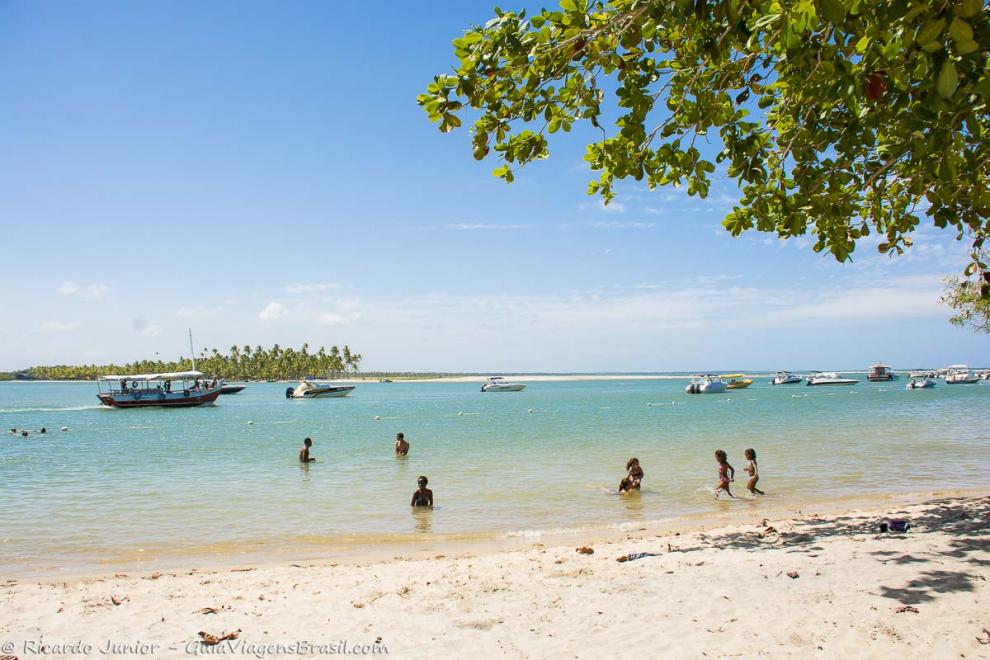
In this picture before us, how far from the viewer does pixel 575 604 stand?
20.7 ft

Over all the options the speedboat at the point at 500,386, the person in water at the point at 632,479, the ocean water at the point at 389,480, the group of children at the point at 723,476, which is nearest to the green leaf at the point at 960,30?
the ocean water at the point at 389,480

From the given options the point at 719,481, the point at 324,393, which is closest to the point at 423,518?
the point at 719,481

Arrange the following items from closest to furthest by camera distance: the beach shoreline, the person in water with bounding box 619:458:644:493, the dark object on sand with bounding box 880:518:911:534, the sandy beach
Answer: the sandy beach → the dark object on sand with bounding box 880:518:911:534 → the beach shoreline → the person in water with bounding box 619:458:644:493

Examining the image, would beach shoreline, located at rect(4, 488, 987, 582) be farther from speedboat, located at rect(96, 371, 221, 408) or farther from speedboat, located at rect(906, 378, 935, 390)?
speedboat, located at rect(906, 378, 935, 390)

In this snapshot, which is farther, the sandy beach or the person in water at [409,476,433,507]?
the person in water at [409,476,433,507]

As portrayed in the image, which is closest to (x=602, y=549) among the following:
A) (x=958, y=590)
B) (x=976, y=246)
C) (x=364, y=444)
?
(x=958, y=590)

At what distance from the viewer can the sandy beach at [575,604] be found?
17.2ft

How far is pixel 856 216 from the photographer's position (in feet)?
28.2

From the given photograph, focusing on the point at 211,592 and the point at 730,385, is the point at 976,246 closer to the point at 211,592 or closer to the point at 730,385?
the point at 211,592

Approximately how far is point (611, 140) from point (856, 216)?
3.89 meters

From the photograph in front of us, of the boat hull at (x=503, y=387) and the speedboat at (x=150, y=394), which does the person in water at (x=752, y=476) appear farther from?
the boat hull at (x=503, y=387)

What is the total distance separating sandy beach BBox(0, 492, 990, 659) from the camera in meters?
5.23

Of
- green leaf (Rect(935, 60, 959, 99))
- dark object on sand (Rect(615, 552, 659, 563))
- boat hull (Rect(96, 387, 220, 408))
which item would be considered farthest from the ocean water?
boat hull (Rect(96, 387, 220, 408))

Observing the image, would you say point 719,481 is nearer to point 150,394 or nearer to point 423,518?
point 423,518
